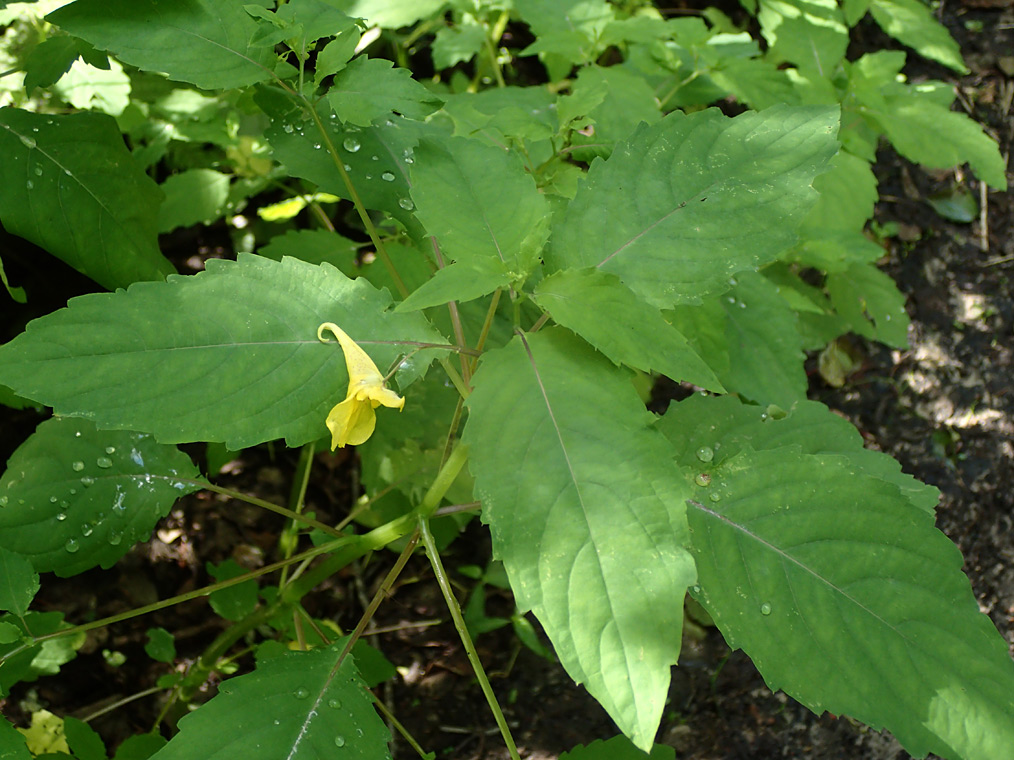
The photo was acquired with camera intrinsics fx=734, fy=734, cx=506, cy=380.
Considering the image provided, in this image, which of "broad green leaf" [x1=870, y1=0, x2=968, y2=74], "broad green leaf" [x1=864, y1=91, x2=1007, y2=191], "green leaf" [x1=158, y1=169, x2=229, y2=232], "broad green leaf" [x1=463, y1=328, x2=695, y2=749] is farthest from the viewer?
"broad green leaf" [x1=870, y1=0, x2=968, y2=74]

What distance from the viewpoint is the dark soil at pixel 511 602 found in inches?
86.8

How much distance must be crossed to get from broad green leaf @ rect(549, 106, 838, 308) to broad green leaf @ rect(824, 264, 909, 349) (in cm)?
145

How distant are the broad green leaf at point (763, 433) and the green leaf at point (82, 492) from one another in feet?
3.63

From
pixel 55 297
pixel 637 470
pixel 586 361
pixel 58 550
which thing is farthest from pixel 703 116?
pixel 55 297

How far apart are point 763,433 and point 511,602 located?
1214 mm

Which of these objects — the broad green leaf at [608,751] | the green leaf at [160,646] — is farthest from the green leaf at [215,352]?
the green leaf at [160,646]

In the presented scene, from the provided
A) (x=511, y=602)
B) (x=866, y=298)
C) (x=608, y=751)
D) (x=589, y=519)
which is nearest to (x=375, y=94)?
(x=589, y=519)

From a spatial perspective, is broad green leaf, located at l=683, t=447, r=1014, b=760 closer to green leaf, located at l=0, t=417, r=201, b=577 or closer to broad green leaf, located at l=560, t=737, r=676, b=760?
A: broad green leaf, located at l=560, t=737, r=676, b=760

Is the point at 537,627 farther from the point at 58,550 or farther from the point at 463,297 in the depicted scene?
the point at 463,297

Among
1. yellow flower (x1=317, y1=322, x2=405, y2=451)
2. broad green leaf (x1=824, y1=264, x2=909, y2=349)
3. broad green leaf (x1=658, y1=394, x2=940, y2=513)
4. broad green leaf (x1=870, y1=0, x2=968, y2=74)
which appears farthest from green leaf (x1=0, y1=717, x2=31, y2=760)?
broad green leaf (x1=870, y1=0, x2=968, y2=74)

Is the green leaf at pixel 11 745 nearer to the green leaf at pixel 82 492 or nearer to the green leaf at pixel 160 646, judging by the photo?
the green leaf at pixel 82 492

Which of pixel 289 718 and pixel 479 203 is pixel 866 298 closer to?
pixel 479 203

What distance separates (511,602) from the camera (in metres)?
2.53

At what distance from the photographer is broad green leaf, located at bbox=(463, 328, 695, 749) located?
1.01 m
